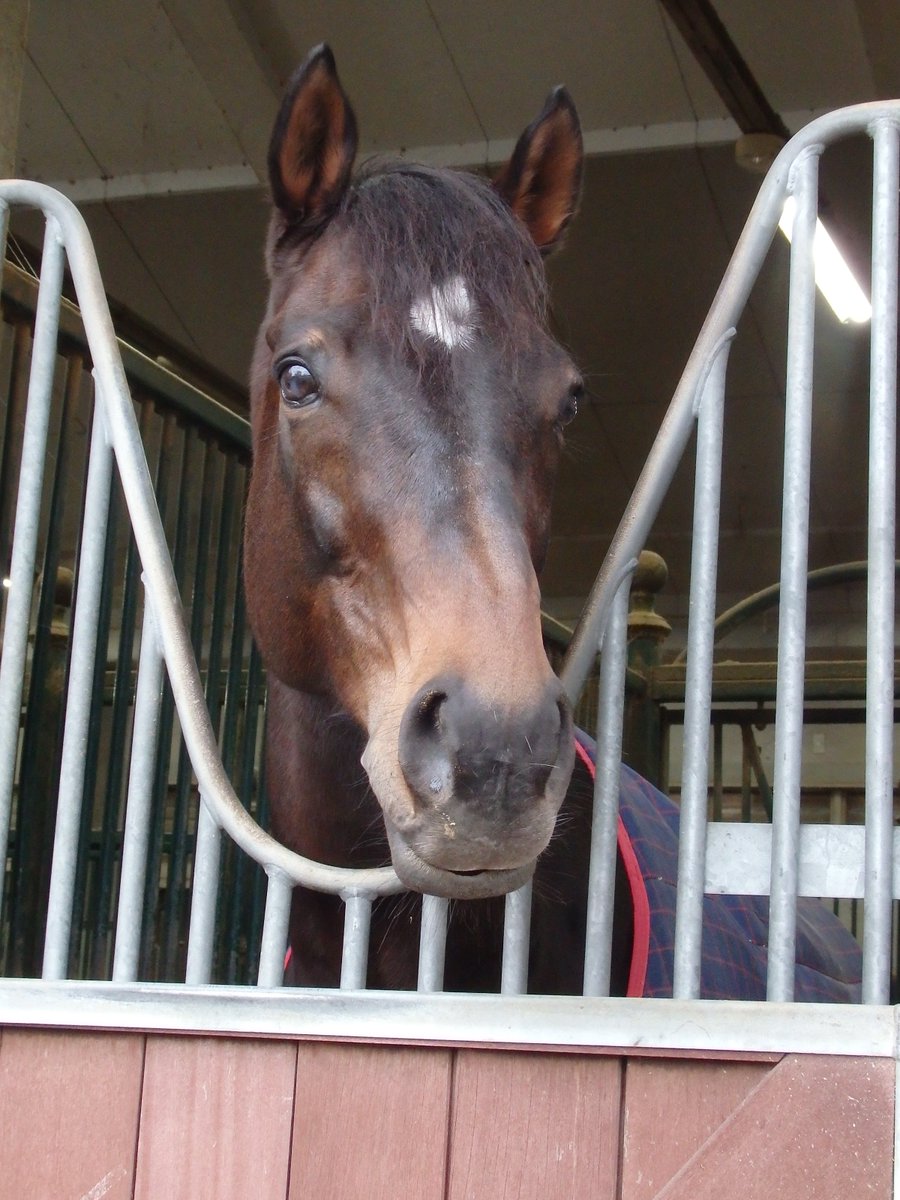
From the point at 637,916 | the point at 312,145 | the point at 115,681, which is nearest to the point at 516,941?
the point at 637,916

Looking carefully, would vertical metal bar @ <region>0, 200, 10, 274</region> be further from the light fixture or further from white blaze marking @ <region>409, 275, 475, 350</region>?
the light fixture

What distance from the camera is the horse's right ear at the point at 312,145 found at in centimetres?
192

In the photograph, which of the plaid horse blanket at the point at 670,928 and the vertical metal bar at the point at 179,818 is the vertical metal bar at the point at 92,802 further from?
the plaid horse blanket at the point at 670,928

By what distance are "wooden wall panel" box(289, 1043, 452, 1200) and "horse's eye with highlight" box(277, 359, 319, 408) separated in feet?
2.65

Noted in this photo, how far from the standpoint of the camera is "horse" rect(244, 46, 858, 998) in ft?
4.45

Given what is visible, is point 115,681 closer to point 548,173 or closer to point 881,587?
point 548,173

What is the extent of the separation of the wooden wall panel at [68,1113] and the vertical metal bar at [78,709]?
10 cm

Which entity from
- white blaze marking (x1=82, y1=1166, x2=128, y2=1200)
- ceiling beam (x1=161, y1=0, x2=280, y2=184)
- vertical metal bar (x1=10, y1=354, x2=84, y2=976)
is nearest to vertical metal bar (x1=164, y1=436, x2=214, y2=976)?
→ vertical metal bar (x1=10, y1=354, x2=84, y2=976)

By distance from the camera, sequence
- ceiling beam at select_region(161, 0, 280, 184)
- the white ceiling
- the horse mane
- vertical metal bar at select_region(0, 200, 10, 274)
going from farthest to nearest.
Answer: ceiling beam at select_region(161, 0, 280, 184) < the white ceiling < vertical metal bar at select_region(0, 200, 10, 274) < the horse mane

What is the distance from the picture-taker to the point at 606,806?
161 centimetres

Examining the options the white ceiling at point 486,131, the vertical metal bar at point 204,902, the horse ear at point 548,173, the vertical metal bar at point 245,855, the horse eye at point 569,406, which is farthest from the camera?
the white ceiling at point 486,131

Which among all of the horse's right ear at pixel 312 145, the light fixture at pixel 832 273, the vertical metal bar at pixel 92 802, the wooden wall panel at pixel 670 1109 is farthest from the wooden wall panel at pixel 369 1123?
the light fixture at pixel 832 273

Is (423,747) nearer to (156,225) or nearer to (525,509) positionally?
(525,509)

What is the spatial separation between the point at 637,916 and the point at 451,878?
2.14 feet
